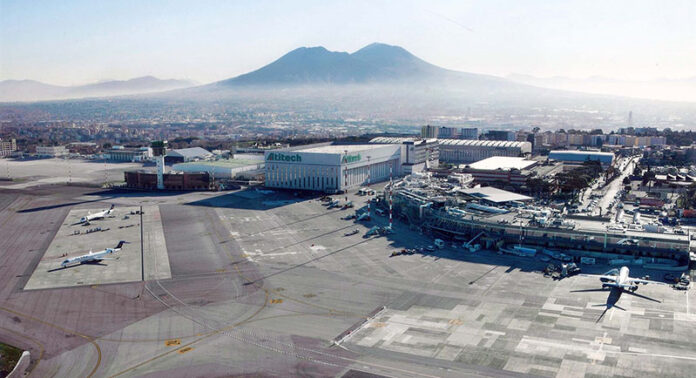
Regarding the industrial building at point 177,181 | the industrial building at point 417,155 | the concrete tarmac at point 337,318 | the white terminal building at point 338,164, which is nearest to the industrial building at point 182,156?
the industrial building at point 177,181

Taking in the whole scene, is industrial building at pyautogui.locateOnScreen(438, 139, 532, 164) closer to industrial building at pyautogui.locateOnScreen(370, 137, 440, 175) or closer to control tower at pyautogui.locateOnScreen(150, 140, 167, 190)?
industrial building at pyautogui.locateOnScreen(370, 137, 440, 175)

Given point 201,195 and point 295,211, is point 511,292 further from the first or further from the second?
point 201,195

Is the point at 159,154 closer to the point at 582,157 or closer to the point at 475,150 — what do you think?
the point at 475,150

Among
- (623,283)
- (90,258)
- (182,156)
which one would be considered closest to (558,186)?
(623,283)

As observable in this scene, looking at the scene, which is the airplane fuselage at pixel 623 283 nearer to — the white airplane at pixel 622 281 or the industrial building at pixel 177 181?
the white airplane at pixel 622 281

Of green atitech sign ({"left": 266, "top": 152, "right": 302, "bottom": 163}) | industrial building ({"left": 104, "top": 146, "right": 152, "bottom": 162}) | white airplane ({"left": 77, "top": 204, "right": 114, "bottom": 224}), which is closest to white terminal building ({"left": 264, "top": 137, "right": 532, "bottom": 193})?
green atitech sign ({"left": 266, "top": 152, "right": 302, "bottom": 163})
